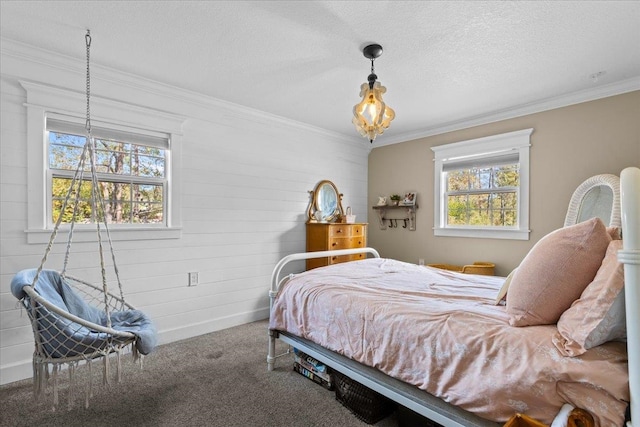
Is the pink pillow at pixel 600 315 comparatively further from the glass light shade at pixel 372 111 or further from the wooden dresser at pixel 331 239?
the wooden dresser at pixel 331 239

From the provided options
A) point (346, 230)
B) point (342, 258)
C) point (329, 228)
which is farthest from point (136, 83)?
point (342, 258)

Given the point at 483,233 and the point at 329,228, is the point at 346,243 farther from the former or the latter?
the point at 483,233

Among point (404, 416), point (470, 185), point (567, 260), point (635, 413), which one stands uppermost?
point (470, 185)

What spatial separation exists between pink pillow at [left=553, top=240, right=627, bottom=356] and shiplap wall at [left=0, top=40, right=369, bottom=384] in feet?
10.2

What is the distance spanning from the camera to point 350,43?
2.32 m

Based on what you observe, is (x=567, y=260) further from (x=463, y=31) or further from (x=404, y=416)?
(x=463, y=31)

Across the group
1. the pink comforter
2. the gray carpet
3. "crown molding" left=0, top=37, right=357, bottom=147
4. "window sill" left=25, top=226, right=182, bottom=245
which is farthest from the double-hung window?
the pink comforter

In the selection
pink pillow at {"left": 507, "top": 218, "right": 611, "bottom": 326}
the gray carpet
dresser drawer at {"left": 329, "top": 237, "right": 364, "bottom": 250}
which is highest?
pink pillow at {"left": 507, "top": 218, "right": 611, "bottom": 326}

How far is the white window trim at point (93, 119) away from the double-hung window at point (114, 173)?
0.06 meters

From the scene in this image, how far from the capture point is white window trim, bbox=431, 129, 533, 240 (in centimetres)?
353

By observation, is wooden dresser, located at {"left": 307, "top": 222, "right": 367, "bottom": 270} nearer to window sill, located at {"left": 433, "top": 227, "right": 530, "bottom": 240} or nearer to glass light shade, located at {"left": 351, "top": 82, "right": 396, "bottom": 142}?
window sill, located at {"left": 433, "top": 227, "right": 530, "bottom": 240}

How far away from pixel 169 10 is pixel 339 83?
154 cm

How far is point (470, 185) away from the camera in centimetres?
410

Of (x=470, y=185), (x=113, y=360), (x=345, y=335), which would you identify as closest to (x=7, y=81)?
(x=113, y=360)
